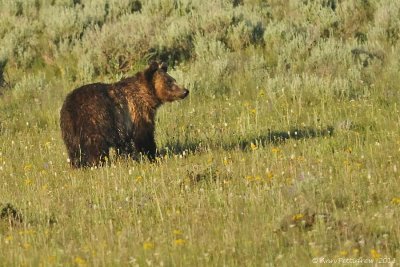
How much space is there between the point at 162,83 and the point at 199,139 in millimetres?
910

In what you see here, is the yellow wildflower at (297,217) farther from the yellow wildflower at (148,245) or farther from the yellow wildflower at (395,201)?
the yellow wildflower at (148,245)

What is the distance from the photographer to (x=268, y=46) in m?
16.2

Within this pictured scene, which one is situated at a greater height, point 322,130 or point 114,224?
point 114,224

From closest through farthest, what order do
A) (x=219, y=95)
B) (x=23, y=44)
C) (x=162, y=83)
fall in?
(x=162, y=83) → (x=219, y=95) → (x=23, y=44)

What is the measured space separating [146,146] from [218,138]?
1248mm

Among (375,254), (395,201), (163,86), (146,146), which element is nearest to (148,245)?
(375,254)

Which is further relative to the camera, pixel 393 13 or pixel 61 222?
pixel 393 13

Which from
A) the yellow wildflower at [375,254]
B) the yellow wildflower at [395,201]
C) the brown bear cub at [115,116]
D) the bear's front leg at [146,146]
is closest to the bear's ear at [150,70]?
the brown bear cub at [115,116]

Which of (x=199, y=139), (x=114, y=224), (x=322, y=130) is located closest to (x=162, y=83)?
(x=199, y=139)

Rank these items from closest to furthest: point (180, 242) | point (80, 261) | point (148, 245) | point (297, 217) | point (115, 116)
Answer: point (80, 261) < point (148, 245) < point (180, 242) < point (297, 217) < point (115, 116)

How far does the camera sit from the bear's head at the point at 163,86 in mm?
10984

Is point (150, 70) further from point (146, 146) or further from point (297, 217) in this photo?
point (297, 217)

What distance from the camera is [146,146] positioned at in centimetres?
1030

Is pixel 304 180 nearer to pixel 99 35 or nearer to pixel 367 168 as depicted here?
pixel 367 168
